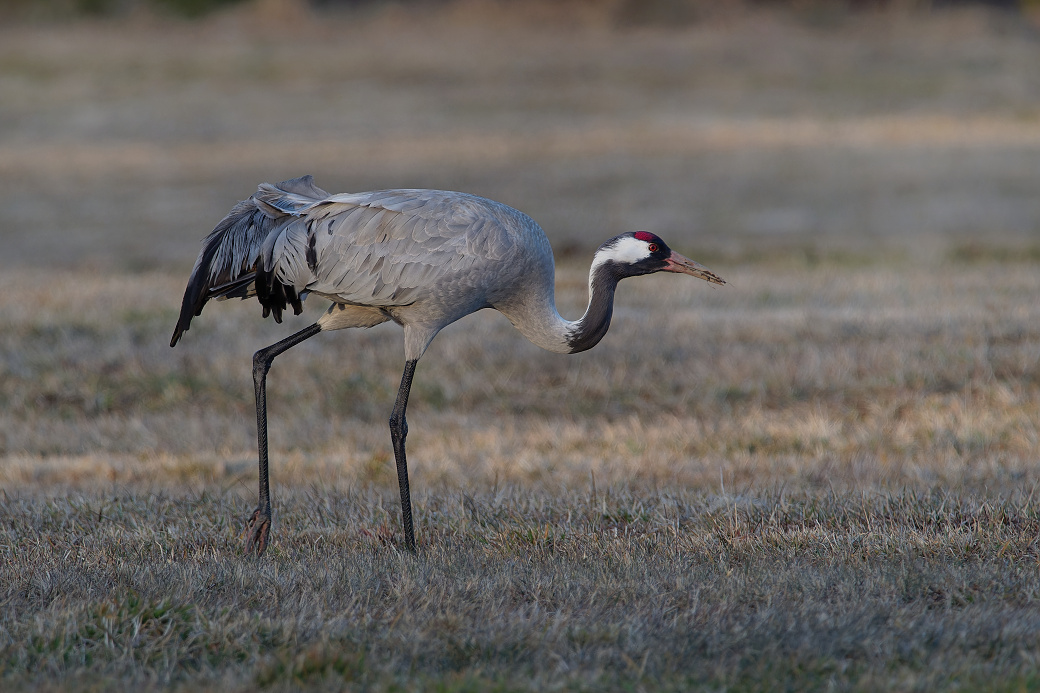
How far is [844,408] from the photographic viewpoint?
7988 mm

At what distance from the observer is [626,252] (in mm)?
5906

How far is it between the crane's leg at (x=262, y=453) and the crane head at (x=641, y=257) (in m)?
1.52

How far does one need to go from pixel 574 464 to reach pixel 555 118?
21.5 metres

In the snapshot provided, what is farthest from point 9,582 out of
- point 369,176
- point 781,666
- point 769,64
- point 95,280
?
point 769,64

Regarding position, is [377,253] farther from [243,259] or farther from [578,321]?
[578,321]

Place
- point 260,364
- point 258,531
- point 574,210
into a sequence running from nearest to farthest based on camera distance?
point 258,531 < point 260,364 < point 574,210

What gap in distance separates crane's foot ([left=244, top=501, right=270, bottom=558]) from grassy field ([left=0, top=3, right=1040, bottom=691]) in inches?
5.8

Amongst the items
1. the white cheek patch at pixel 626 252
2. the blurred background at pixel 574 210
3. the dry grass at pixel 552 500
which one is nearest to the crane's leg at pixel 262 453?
the dry grass at pixel 552 500

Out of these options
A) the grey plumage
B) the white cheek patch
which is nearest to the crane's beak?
the white cheek patch

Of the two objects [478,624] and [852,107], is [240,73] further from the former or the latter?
[478,624]

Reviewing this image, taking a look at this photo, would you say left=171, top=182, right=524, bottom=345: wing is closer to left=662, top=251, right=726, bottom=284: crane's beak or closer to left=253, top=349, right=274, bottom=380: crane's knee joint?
left=253, top=349, right=274, bottom=380: crane's knee joint

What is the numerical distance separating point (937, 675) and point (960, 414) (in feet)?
13.5

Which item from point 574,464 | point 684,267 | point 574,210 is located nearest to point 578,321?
point 684,267

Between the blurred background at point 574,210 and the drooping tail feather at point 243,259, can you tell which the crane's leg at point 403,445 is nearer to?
the drooping tail feather at point 243,259
